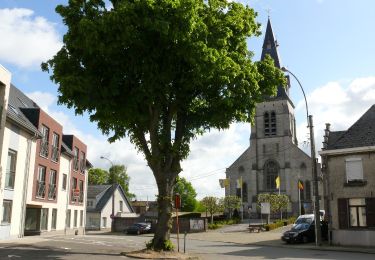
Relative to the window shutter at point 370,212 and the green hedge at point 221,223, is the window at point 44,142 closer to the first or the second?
the green hedge at point 221,223

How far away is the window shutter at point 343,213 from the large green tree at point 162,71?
9.93m

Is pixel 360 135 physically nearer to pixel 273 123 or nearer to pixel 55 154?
pixel 55 154

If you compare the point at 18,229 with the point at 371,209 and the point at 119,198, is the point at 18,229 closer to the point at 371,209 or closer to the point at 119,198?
the point at 371,209

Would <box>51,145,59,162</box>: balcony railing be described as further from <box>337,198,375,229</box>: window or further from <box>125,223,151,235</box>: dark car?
<box>337,198,375,229</box>: window

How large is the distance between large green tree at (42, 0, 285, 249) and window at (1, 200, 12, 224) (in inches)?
406

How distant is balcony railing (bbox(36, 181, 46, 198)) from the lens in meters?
33.3

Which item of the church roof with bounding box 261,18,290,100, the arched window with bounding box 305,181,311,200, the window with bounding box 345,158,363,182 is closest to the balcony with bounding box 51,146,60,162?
the window with bounding box 345,158,363,182

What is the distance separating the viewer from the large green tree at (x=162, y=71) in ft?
54.1

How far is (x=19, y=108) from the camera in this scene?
32156mm

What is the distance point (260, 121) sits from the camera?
250ft

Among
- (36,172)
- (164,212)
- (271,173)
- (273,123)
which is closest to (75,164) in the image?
(36,172)

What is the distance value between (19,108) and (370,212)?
24.5 meters

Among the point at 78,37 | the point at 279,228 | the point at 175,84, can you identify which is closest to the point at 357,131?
the point at 175,84

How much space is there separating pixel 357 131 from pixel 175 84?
46.3 ft
